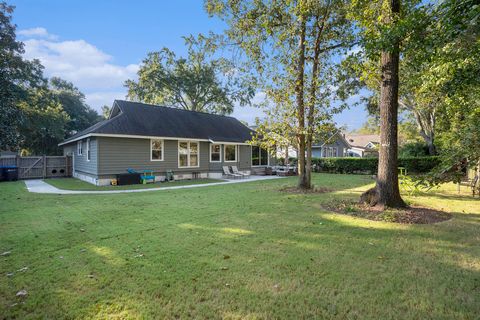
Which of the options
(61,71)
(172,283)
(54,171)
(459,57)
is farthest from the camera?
(61,71)

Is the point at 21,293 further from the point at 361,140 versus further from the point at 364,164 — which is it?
the point at 361,140

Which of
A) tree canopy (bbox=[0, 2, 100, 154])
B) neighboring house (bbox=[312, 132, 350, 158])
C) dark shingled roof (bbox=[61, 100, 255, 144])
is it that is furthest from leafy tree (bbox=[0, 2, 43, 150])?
neighboring house (bbox=[312, 132, 350, 158])

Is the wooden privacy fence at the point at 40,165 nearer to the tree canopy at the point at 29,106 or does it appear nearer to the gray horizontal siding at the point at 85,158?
the gray horizontal siding at the point at 85,158

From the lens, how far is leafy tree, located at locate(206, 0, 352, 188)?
10547 millimetres

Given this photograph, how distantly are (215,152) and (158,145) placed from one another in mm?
4352

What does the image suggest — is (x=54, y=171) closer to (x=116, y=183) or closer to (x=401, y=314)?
(x=116, y=183)

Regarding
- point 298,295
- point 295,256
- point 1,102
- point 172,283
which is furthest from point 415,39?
point 1,102

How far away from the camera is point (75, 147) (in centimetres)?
1838

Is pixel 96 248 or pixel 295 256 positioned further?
pixel 96 248

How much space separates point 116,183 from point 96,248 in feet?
33.9

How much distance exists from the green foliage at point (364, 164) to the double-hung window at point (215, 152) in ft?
33.0

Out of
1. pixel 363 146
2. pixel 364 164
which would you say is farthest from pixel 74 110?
pixel 363 146

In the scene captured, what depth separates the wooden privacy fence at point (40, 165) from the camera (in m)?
16.3

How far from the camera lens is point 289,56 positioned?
1088 centimetres
